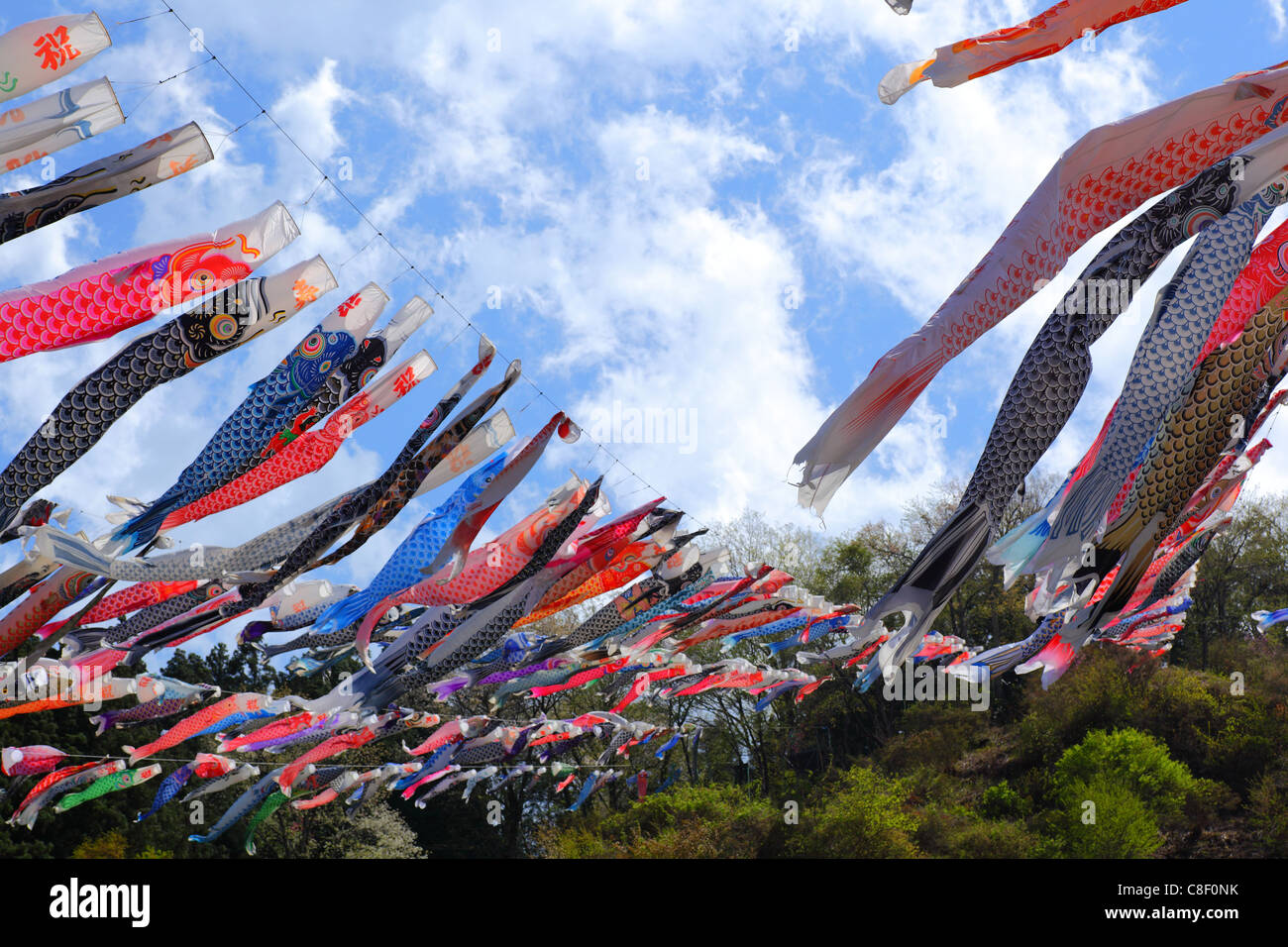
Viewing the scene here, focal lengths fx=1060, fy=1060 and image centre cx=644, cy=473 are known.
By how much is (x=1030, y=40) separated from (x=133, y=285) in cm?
554

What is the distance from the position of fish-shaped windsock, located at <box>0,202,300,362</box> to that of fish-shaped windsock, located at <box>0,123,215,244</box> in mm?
407

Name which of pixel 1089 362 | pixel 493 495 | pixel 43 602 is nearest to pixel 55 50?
pixel 493 495

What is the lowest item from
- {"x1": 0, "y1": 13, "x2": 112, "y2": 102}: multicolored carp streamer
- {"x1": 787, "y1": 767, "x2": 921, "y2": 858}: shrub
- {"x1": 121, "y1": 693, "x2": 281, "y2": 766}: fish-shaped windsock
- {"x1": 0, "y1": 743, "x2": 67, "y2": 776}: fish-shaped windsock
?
{"x1": 787, "y1": 767, "x2": 921, "y2": 858}: shrub

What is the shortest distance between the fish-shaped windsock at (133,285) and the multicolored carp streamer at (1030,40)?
4.37 meters

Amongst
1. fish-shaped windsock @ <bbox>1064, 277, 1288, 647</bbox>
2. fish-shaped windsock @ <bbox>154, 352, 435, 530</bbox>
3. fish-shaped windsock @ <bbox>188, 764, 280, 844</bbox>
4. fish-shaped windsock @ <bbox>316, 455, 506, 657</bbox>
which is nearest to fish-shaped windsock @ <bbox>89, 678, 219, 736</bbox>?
fish-shaped windsock @ <bbox>188, 764, 280, 844</bbox>

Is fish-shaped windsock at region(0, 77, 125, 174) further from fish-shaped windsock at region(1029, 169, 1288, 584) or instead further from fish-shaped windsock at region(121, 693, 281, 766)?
fish-shaped windsock at region(121, 693, 281, 766)

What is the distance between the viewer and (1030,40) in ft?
18.5

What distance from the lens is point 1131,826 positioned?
15.2 metres

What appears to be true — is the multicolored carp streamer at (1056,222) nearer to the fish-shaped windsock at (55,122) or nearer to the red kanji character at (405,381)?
the red kanji character at (405,381)

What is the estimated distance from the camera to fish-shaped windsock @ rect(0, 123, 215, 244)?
6262 millimetres

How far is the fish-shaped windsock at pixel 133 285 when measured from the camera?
651 cm

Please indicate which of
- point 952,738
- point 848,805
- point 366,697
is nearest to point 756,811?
point 848,805
